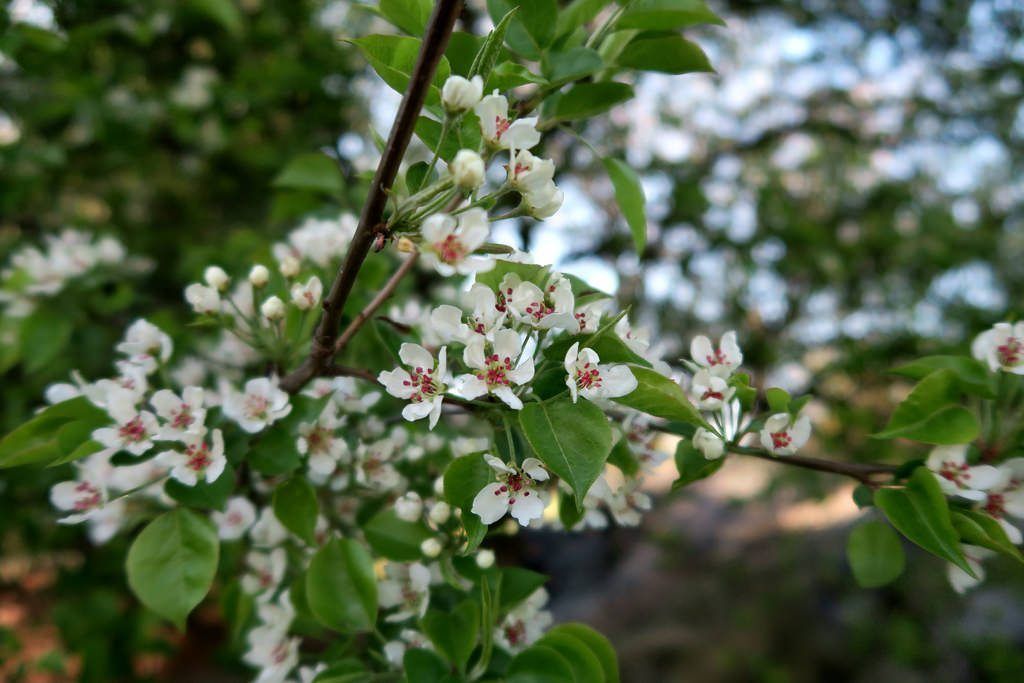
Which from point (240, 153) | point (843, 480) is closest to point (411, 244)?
point (240, 153)

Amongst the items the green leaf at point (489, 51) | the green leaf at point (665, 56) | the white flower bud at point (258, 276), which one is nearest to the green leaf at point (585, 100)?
the green leaf at point (665, 56)

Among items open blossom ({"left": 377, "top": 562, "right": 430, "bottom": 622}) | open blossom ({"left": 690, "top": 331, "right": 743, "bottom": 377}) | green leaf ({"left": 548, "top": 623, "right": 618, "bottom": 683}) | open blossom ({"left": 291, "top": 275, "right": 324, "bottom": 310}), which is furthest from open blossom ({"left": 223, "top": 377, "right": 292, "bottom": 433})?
open blossom ({"left": 690, "top": 331, "right": 743, "bottom": 377})

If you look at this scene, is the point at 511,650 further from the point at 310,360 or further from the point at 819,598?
the point at 819,598

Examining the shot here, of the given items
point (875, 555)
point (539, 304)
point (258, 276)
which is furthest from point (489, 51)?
point (875, 555)

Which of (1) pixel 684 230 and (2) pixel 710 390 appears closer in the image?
(2) pixel 710 390

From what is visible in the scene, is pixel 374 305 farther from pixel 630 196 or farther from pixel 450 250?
pixel 630 196

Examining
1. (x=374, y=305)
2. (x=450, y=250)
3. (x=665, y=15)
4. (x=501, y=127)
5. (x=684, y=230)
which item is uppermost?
(x=665, y=15)
